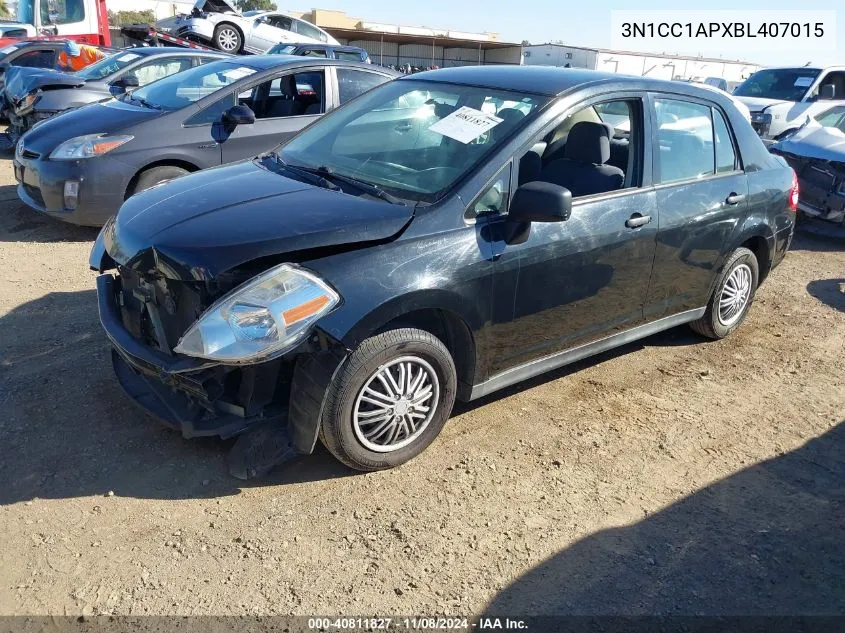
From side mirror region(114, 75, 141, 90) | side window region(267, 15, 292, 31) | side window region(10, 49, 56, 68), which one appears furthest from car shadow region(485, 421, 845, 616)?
side window region(267, 15, 292, 31)

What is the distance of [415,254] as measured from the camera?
3.18 meters

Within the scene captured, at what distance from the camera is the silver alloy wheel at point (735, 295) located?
498cm

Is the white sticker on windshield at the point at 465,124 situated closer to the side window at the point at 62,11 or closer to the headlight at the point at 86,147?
the headlight at the point at 86,147

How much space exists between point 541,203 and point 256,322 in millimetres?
1394

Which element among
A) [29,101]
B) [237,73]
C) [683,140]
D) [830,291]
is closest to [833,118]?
[830,291]

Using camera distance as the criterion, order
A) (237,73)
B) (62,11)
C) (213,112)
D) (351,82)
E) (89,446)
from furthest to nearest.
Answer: (62,11) → (351,82) → (237,73) → (213,112) → (89,446)

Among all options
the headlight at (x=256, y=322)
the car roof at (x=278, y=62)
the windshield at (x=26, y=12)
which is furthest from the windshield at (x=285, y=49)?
the headlight at (x=256, y=322)

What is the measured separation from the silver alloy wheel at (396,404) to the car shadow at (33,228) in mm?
4570

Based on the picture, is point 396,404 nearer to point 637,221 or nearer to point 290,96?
point 637,221

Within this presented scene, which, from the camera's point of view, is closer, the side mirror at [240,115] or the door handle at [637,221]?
Result: the door handle at [637,221]

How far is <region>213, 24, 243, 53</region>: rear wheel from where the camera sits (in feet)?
59.3

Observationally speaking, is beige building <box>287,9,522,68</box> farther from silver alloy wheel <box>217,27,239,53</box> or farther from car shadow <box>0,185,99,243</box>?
car shadow <box>0,185,99,243</box>

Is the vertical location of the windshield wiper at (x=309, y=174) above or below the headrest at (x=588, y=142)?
below

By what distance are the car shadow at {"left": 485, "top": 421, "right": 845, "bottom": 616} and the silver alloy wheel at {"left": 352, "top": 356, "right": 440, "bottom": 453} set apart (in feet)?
2.95
